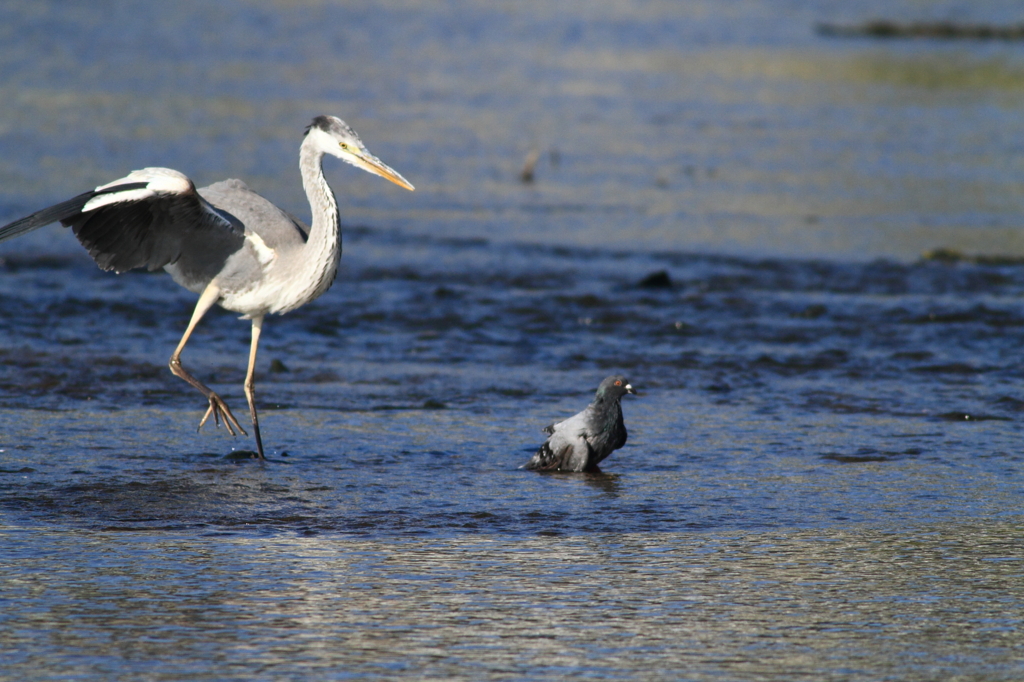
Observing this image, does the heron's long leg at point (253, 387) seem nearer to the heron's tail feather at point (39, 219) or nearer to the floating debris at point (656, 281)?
the heron's tail feather at point (39, 219)

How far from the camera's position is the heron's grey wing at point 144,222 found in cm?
643

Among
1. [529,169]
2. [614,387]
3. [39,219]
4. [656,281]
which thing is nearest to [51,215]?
[39,219]

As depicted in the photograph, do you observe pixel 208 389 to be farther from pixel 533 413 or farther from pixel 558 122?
pixel 558 122

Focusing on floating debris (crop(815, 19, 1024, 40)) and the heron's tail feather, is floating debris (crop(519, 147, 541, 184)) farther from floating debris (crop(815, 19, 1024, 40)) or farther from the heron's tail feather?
floating debris (crop(815, 19, 1024, 40))

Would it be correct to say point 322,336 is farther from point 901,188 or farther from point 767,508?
point 901,188

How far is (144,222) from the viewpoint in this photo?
22.7 feet

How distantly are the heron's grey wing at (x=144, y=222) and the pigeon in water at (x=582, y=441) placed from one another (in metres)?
1.94

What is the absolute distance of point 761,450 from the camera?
24.1 feet

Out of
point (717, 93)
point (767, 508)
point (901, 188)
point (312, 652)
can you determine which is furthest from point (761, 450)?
point (717, 93)

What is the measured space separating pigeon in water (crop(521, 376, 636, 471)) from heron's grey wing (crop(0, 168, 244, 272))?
1.94 metres

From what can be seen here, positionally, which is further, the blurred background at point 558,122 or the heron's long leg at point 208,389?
the blurred background at point 558,122

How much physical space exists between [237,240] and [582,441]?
82.3 inches

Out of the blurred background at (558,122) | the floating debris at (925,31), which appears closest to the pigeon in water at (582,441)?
the blurred background at (558,122)

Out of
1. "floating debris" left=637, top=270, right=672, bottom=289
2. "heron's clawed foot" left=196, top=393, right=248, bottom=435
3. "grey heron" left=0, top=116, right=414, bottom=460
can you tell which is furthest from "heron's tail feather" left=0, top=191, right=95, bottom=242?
"floating debris" left=637, top=270, right=672, bottom=289
